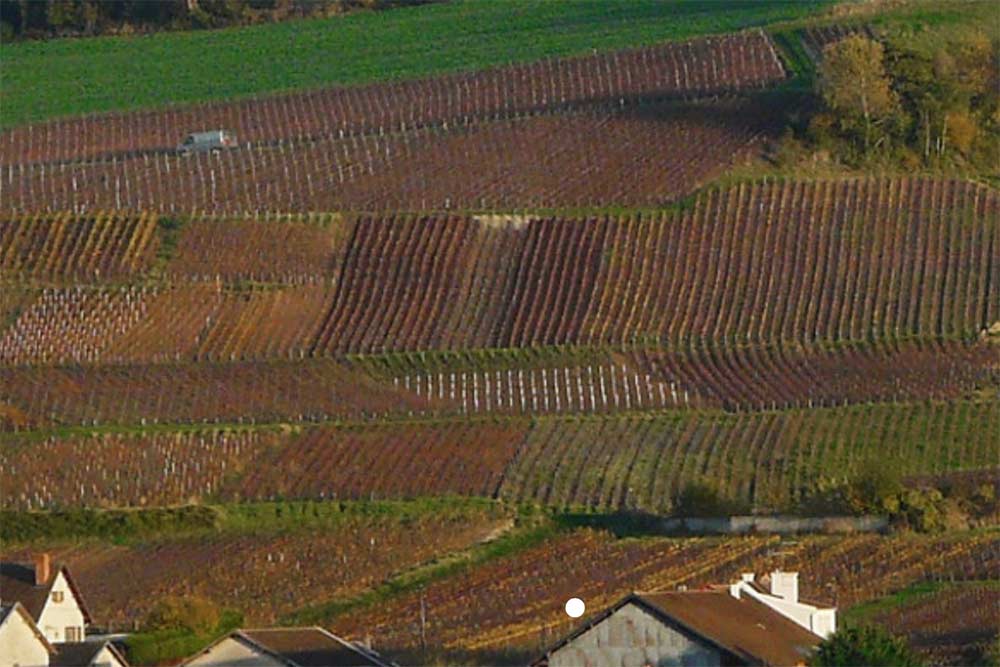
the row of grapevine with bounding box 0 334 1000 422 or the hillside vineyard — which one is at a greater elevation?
the hillside vineyard

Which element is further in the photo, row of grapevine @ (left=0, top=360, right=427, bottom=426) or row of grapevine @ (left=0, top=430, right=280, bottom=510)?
row of grapevine @ (left=0, top=360, right=427, bottom=426)

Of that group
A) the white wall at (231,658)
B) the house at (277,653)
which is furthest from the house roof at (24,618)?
the white wall at (231,658)

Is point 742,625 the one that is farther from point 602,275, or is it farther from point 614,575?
point 602,275

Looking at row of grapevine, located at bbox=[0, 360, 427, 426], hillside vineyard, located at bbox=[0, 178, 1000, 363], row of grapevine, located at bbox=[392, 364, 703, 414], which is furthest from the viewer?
→ hillside vineyard, located at bbox=[0, 178, 1000, 363]

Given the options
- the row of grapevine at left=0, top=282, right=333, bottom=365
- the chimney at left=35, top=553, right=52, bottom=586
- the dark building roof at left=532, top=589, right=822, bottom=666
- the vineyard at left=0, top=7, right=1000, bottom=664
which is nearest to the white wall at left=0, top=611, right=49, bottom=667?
the vineyard at left=0, top=7, right=1000, bottom=664

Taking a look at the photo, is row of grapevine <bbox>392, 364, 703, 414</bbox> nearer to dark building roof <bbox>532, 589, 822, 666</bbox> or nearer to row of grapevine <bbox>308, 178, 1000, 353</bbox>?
row of grapevine <bbox>308, 178, 1000, 353</bbox>

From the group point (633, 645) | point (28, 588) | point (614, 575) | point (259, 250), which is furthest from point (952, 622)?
point (259, 250)

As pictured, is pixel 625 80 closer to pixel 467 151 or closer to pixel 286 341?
pixel 467 151

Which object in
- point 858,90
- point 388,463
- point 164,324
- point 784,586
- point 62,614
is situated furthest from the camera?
point 858,90
